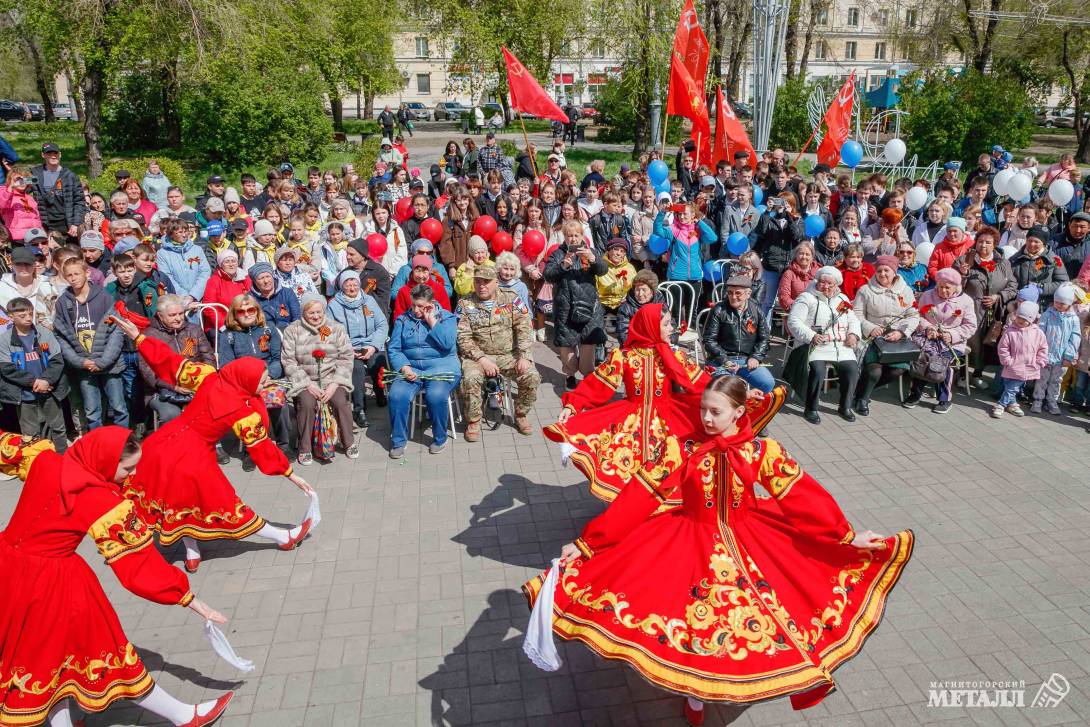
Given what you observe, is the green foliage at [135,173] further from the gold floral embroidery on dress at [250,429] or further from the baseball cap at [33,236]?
the gold floral embroidery on dress at [250,429]

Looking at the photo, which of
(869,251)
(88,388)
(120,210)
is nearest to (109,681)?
(88,388)

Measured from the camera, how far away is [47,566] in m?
3.90

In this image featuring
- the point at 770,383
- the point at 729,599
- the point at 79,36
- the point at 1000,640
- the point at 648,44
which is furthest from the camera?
the point at 648,44

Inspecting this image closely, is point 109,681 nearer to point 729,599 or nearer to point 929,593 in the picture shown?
point 729,599

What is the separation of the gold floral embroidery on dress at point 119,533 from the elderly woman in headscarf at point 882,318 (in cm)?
723

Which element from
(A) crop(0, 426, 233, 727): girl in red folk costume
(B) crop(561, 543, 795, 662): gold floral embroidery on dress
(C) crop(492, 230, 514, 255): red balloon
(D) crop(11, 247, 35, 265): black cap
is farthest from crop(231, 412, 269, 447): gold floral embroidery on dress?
(C) crop(492, 230, 514, 255): red balloon

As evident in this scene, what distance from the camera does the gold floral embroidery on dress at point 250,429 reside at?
5.68 metres

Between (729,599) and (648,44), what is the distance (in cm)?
2235

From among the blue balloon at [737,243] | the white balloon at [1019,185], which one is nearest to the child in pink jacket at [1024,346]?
the blue balloon at [737,243]

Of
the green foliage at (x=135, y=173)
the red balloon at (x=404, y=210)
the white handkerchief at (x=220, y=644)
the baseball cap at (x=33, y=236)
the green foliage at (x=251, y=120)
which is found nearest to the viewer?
the white handkerchief at (x=220, y=644)

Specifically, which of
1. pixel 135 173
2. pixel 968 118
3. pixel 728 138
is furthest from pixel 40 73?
pixel 968 118

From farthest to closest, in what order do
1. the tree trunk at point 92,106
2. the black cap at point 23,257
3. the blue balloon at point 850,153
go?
the tree trunk at point 92,106
the blue balloon at point 850,153
the black cap at point 23,257

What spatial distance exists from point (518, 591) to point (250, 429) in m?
2.26

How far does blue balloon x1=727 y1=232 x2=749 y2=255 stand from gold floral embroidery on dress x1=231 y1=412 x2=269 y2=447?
6.82 m
